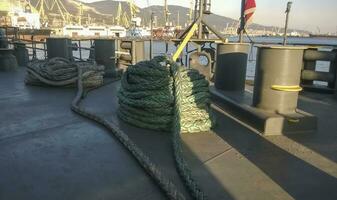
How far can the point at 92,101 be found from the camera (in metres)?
5.65

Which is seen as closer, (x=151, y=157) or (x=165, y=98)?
(x=151, y=157)

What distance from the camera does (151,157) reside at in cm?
313

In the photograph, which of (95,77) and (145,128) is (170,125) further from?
(95,77)

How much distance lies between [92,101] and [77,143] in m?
2.25

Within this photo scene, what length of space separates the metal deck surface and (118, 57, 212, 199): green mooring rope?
0.46 ft

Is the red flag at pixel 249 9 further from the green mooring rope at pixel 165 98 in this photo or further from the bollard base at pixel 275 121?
the green mooring rope at pixel 165 98

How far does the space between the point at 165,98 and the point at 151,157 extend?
91 centimetres

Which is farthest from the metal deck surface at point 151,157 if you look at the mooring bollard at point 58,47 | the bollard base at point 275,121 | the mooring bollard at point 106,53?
the mooring bollard at point 58,47

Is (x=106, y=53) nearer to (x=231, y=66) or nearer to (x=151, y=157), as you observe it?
(x=231, y=66)

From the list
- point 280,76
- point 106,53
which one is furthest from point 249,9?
point 280,76

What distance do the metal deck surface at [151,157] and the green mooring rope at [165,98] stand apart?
5.6 inches

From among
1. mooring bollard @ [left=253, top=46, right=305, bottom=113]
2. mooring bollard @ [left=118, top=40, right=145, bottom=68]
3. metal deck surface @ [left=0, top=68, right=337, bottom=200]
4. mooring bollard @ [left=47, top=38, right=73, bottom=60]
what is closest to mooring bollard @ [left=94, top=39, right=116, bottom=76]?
mooring bollard @ [left=118, top=40, right=145, bottom=68]

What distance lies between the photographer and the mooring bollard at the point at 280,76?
4.05 meters

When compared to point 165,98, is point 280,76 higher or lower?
higher
